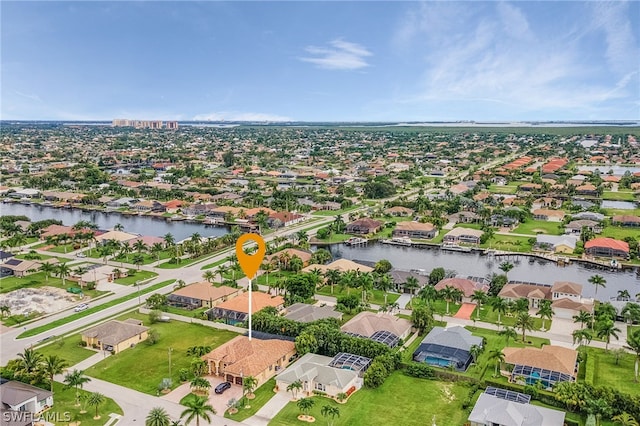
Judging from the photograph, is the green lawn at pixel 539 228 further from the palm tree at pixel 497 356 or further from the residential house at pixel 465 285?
the palm tree at pixel 497 356

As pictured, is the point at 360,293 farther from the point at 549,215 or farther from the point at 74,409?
the point at 549,215

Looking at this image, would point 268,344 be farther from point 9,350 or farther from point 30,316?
point 30,316

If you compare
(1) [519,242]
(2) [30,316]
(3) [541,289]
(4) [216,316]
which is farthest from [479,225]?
(2) [30,316]

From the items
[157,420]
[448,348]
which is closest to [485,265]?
[448,348]

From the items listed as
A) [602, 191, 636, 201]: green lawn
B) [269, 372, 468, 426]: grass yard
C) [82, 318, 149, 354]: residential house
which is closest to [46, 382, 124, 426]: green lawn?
[82, 318, 149, 354]: residential house

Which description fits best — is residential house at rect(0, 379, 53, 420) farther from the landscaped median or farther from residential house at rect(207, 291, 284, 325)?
residential house at rect(207, 291, 284, 325)

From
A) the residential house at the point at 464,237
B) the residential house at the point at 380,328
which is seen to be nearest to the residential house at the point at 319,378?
the residential house at the point at 380,328
